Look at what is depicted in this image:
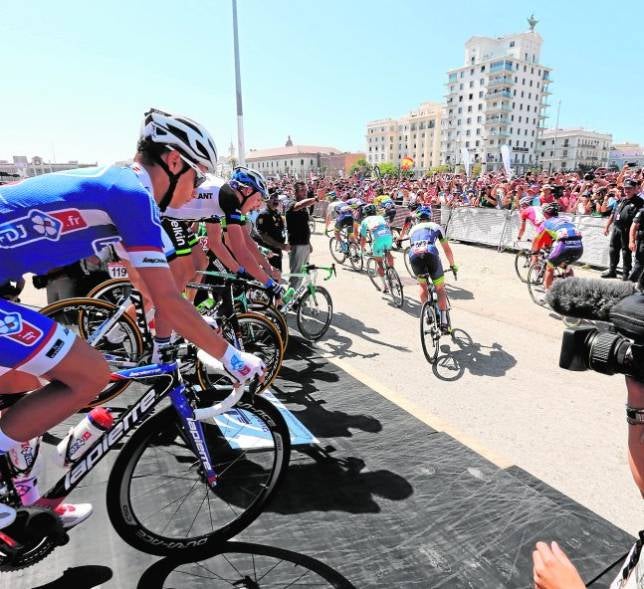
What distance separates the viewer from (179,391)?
2299 mm

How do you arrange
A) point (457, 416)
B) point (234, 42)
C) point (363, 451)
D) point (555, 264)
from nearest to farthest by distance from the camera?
1. point (363, 451)
2. point (457, 416)
3. point (555, 264)
4. point (234, 42)

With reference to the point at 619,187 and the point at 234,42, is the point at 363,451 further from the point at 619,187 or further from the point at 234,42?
the point at 234,42

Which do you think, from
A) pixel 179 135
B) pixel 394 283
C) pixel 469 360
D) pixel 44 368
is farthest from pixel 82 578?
pixel 394 283

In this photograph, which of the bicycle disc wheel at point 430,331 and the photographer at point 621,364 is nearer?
the photographer at point 621,364

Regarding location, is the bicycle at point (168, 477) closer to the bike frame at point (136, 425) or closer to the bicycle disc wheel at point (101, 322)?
the bike frame at point (136, 425)

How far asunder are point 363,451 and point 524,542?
4.20ft

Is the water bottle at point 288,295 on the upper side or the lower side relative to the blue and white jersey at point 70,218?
lower

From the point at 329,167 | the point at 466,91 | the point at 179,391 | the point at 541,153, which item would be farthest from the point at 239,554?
the point at 329,167

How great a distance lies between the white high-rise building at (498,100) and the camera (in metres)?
101

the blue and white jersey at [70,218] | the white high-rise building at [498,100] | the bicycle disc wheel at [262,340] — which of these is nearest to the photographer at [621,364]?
the blue and white jersey at [70,218]

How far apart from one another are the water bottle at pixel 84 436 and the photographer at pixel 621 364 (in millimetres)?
2094

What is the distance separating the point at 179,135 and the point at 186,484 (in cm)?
219

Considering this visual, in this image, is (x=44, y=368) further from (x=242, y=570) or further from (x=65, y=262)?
(x=242, y=570)


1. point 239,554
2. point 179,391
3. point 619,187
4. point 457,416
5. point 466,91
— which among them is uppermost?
point 466,91
